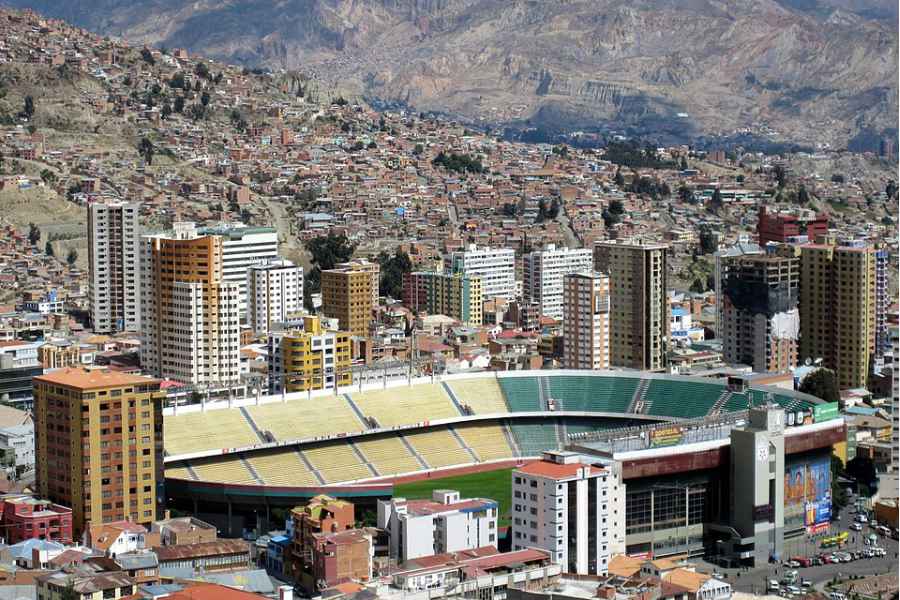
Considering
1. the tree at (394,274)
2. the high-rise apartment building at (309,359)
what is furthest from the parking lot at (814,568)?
the tree at (394,274)

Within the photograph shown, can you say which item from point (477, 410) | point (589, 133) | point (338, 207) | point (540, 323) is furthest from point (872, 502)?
point (589, 133)

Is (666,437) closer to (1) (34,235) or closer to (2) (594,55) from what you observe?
(1) (34,235)

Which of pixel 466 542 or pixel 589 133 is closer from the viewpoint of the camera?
pixel 466 542

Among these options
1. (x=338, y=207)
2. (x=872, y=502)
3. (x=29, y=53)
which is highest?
(x=29, y=53)

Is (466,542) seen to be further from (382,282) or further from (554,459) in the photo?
(382,282)

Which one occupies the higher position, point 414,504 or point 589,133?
point 589,133

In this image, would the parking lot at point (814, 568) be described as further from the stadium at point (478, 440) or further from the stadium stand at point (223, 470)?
the stadium stand at point (223, 470)

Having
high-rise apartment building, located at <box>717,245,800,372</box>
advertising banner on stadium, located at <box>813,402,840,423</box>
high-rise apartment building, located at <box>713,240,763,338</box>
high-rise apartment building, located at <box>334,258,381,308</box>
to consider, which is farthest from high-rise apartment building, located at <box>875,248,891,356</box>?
advertising banner on stadium, located at <box>813,402,840,423</box>
